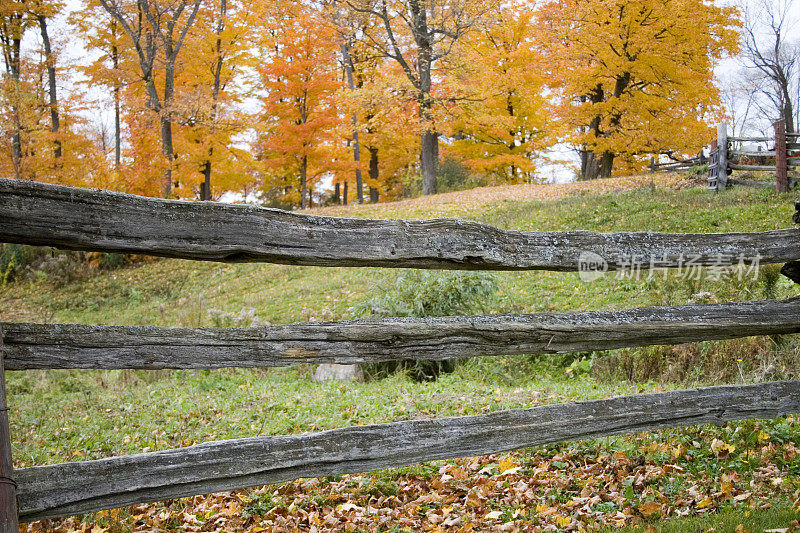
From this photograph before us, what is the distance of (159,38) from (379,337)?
735 inches

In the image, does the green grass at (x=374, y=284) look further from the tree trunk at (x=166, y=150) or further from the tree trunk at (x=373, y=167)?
the tree trunk at (x=373, y=167)

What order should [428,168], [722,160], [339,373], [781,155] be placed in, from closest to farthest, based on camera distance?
[339,373] → [781,155] → [722,160] → [428,168]

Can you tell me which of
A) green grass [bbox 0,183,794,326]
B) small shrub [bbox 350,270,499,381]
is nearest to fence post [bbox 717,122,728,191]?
green grass [bbox 0,183,794,326]

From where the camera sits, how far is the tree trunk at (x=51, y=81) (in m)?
17.9

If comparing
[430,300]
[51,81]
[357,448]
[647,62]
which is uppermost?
[51,81]

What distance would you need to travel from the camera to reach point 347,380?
23.5ft

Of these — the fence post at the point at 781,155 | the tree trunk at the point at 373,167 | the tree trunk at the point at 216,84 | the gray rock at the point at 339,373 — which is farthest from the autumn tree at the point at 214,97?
the fence post at the point at 781,155

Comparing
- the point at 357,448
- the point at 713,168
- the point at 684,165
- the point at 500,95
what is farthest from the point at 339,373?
the point at 684,165

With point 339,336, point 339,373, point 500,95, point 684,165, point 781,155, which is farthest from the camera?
point 500,95

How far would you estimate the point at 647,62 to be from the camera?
19.6 meters

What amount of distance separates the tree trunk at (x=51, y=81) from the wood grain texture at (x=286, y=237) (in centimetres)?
1772

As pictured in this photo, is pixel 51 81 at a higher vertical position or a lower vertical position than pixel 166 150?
higher

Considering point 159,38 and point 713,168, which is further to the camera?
point 159,38

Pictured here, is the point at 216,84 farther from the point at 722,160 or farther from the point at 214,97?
the point at 722,160
